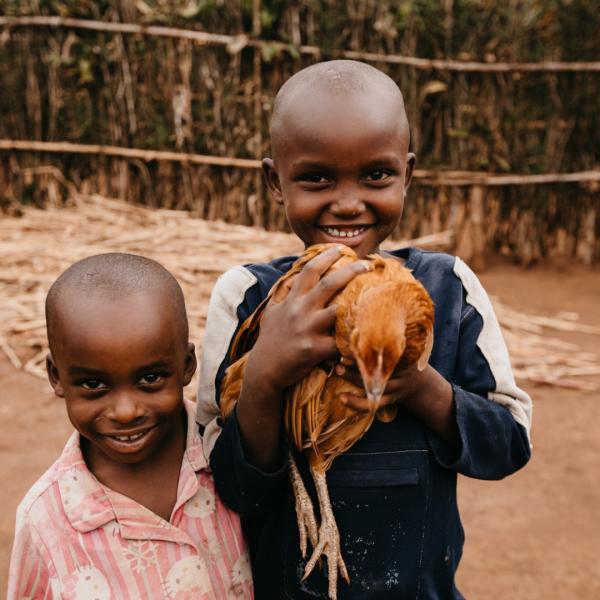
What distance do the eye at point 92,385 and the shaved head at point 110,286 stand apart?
0.13 meters

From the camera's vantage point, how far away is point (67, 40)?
8344mm

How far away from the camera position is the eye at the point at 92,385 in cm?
161

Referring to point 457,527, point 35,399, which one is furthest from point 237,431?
point 35,399

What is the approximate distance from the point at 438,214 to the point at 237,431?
25.2 feet

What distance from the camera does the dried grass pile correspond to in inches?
229

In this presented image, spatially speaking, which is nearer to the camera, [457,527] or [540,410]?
[457,527]

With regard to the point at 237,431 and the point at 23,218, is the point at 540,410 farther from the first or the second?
the point at 23,218

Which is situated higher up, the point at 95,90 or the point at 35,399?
→ the point at 95,90

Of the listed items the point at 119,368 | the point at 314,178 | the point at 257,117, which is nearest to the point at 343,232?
the point at 314,178

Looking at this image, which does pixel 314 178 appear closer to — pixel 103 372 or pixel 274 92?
pixel 103 372

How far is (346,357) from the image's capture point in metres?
1.34

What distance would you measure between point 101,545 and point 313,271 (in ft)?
2.80

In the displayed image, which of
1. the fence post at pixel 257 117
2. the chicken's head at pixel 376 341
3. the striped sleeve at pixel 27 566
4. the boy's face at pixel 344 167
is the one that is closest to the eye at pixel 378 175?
the boy's face at pixel 344 167

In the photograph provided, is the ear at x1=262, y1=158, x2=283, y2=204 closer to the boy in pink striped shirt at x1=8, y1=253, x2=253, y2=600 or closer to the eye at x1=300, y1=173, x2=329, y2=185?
the eye at x1=300, y1=173, x2=329, y2=185
